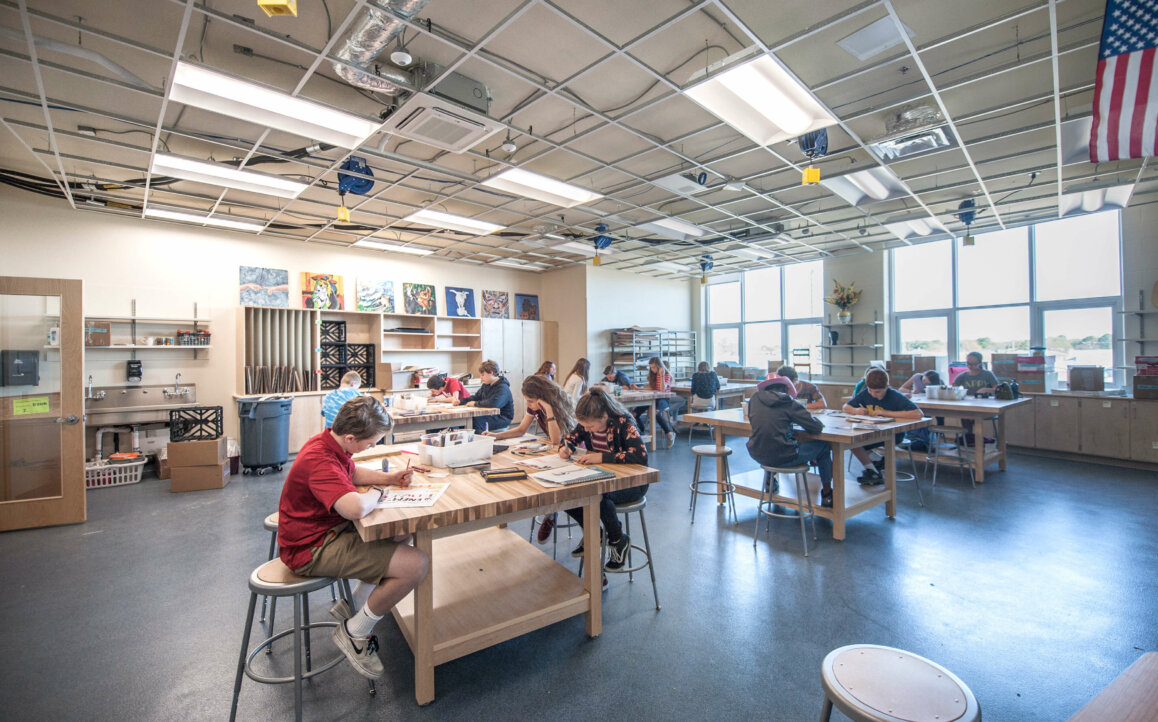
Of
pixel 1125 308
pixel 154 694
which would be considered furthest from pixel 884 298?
pixel 154 694

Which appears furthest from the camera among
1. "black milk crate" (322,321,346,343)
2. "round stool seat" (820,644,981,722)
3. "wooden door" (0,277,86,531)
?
"black milk crate" (322,321,346,343)

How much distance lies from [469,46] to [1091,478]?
8.26 metres

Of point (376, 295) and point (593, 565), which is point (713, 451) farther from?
point (376, 295)

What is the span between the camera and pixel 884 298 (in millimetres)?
9273

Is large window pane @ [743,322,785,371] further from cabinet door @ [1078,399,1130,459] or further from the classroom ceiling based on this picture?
cabinet door @ [1078,399,1130,459]

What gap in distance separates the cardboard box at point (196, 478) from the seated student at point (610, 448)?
16.5ft

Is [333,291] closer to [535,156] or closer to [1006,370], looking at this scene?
[535,156]

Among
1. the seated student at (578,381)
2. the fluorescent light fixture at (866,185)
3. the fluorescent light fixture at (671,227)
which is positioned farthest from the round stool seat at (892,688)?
the fluorescent light fixture at (671,227)

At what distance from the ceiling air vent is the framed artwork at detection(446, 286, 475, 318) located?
19.0 ft

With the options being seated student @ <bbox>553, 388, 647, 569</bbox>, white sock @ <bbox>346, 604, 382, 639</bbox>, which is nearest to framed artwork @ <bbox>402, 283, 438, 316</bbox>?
seated student @ <bbox>553, 388, 647, 569</bbox>

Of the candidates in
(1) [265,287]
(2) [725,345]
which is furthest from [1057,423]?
(1) [265,287]

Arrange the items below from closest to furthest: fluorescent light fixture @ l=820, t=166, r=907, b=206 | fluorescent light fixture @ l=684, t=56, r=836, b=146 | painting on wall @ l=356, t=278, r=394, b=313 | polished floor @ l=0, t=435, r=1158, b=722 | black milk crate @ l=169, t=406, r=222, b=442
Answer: polished floor @ l=0, t=435, r=1158, b=722 < fluorescent light fixture @ l=684, t=56, r=836, b=146 < fluorescent light fixture @ l=820, t=166, r=907, b=206 < black milk crate @ l=169, t=406, r=222, b=442 < painting on wall @ l=356, t=278, r=394, b=313

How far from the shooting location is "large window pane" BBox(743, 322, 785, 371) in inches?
444

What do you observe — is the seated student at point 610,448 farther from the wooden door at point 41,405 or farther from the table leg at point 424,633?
the wooden door at point 41,405
